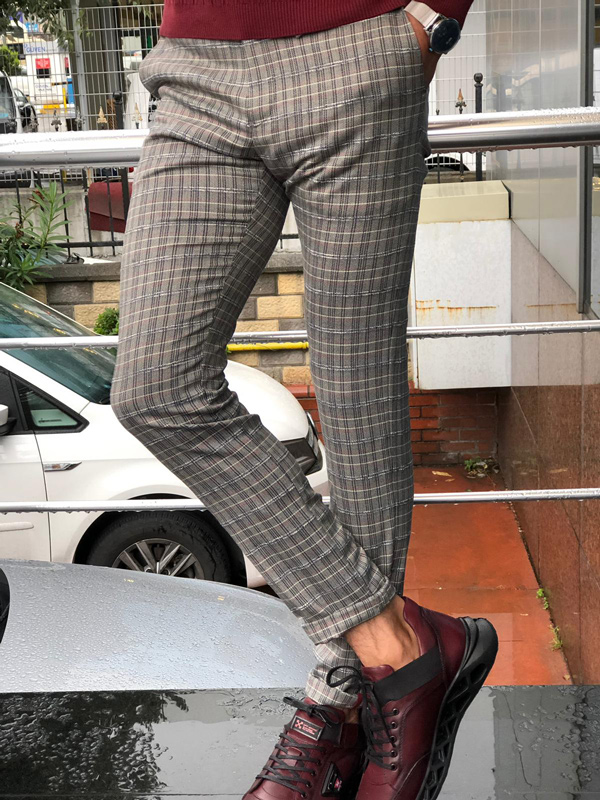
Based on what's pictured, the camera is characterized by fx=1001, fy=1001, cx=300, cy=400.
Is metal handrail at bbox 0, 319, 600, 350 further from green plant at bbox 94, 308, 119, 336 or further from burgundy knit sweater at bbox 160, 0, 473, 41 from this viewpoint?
green plant at bbox 94, 308, 119, 336

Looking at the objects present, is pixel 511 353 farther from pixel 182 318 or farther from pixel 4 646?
pixel 182 318

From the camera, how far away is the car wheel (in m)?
4.59

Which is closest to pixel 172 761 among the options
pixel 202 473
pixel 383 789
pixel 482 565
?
pixel 383 789

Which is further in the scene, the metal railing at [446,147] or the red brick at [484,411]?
the red brick at [484,411]

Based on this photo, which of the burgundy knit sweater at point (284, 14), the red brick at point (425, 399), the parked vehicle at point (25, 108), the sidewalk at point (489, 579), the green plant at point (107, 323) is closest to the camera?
the burgundy knit sweater at point (284, 14)

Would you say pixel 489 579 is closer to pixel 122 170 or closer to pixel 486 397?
pixel 486 397

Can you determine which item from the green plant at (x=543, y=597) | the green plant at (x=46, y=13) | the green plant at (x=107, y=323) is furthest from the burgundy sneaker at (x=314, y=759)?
the green plant at (x=46, y=13)

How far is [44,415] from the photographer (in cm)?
463

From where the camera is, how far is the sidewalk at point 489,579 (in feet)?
16.2

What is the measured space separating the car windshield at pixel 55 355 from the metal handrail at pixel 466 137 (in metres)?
2.59

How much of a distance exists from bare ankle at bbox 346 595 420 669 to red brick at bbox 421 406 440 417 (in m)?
6.16

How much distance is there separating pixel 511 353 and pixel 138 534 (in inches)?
121

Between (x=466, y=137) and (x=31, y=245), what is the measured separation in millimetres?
6294

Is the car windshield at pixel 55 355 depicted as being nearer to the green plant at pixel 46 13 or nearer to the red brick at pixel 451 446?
the red brick at pixel 451 446
